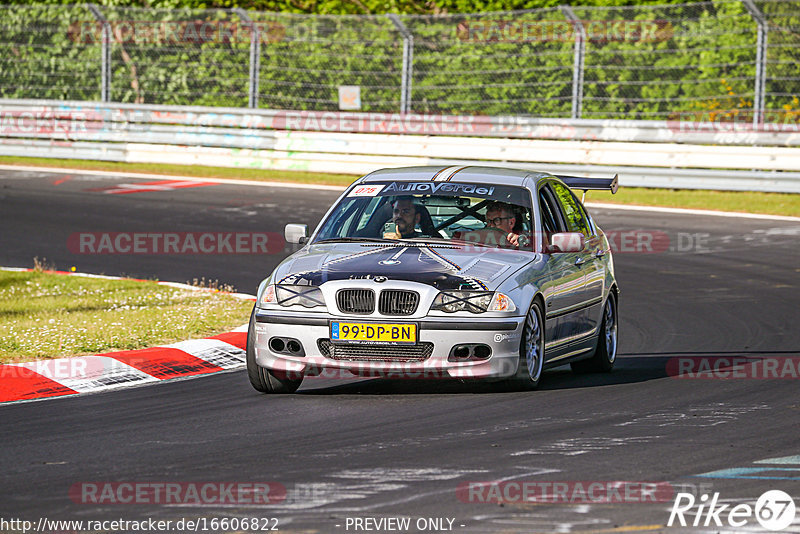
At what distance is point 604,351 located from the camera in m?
10.2

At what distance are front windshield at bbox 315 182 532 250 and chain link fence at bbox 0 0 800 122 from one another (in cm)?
1339

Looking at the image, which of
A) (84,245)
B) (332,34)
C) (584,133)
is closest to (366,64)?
(332,34)

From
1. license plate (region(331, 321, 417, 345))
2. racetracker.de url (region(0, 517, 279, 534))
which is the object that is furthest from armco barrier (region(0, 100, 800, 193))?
racetracker.de url (region(0, 517, 279, 534))

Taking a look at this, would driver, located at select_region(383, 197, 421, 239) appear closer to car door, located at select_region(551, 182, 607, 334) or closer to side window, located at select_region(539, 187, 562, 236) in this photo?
side window, located at select_region(539, 187, 562, 236)

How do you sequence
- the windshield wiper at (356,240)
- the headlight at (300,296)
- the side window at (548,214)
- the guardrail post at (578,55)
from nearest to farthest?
the headlight at (300,296) < the windshield wiper at (356,240) < the side window at (548,214) < the guardrail post at (578,55)

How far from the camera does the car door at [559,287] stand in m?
9.17

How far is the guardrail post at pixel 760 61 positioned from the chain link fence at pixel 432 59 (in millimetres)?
23

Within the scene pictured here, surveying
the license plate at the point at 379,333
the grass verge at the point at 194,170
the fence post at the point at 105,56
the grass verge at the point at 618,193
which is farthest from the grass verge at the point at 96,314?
the fence post at the point at 105,56

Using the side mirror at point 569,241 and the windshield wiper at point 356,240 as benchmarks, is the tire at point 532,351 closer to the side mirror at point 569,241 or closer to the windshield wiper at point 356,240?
the side mirror at point 569,241

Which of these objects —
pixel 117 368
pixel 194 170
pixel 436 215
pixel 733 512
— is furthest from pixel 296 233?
pixel 194 170

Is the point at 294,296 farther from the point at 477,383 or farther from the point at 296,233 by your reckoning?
the point at 477,383

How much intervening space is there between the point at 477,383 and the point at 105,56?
1948cm

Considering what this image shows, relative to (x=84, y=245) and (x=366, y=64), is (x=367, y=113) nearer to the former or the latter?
(x=366, y=64)

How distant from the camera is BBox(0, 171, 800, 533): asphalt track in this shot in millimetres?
5762
